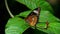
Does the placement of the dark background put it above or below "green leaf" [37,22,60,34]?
above

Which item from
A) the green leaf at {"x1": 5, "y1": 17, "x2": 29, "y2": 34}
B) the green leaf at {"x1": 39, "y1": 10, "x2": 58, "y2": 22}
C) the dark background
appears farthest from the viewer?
the dark background

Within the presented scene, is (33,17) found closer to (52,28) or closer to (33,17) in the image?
(33,17)

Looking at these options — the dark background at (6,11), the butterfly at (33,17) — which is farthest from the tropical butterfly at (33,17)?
the dark background at (6,11)

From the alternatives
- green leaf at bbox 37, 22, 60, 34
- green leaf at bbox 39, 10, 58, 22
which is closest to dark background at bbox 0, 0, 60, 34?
green leaf at bbox 39, 10, 58, 22

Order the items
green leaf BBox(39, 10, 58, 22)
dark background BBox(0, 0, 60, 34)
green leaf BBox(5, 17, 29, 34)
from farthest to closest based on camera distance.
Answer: dark background BBox(0, 0, 60, 34) < green leaf BBox(39, 10, 58, 22) < green leaf BBox(5, 17, 29, 34)

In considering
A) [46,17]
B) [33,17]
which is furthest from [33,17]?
[46,17]

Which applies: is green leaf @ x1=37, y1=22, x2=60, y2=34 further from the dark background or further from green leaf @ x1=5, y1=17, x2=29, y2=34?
the dark background

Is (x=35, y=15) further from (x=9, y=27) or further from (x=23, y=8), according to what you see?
(x=23, y=8)
